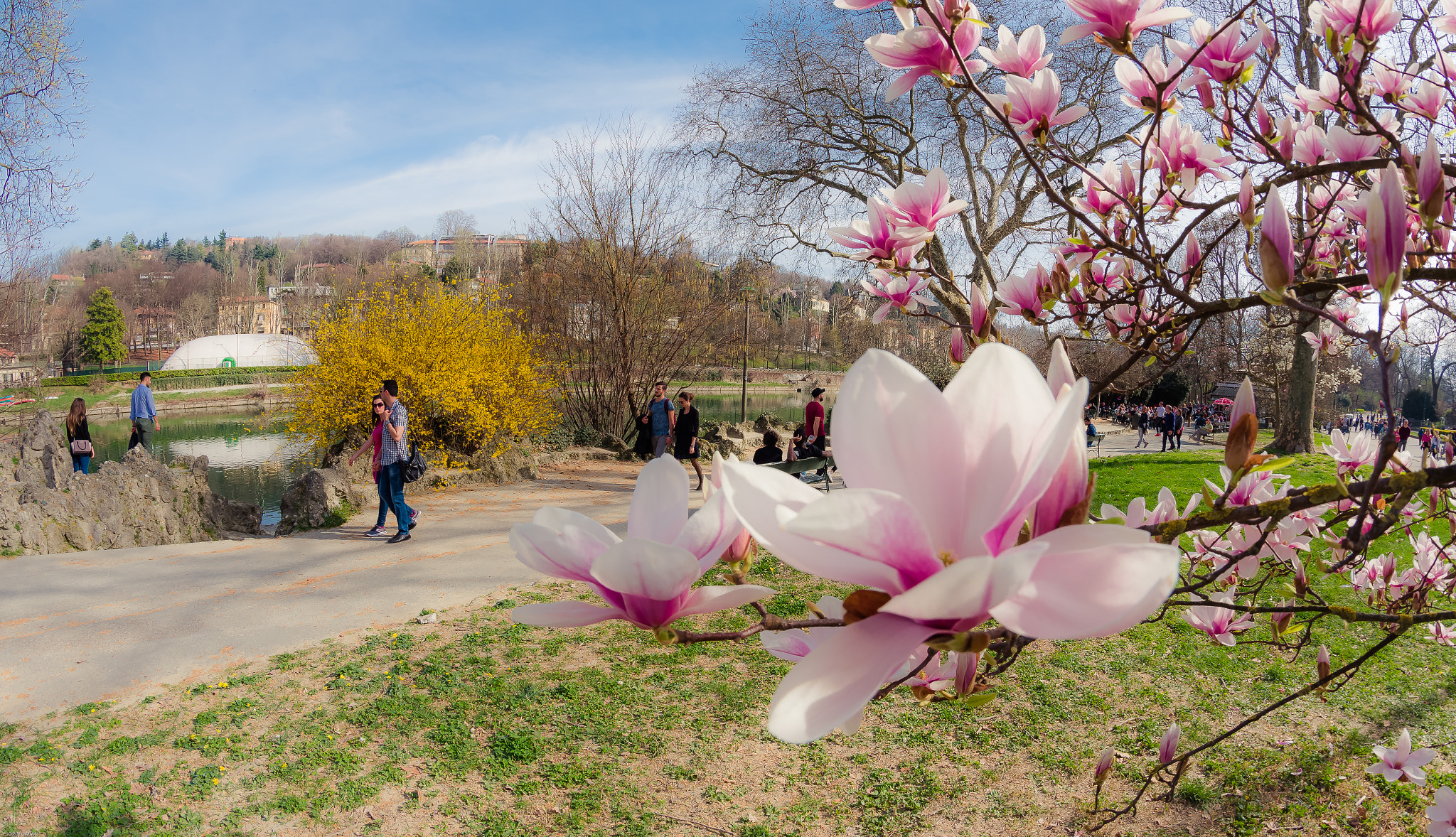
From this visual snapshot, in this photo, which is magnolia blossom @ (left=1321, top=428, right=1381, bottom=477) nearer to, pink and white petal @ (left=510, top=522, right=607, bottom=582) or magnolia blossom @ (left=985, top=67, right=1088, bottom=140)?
magnolia blossom @ (left=985, top=67, right=1088, bottom=140)

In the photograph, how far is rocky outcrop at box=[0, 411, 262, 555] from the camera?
5799mm

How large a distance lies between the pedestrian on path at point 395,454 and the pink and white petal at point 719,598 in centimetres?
642

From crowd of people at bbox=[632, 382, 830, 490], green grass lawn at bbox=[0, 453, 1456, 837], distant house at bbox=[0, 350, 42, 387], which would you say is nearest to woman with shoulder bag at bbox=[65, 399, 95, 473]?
crowd of people at bbox=[632, 382, 830, 490]

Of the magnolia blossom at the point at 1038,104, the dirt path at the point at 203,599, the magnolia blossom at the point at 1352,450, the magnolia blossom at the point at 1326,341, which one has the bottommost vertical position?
the dirt path at the point at 203,599

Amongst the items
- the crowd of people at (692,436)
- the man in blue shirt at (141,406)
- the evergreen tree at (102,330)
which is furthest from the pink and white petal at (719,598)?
the evergreen tree at (102,330)

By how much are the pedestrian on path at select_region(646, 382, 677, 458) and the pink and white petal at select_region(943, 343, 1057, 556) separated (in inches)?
356

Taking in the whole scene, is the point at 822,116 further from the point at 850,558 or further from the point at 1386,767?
the point at 850,558

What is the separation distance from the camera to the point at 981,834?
272 cm

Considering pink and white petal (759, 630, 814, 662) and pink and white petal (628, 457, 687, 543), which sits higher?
pink and white petal (628, 457, 687, 543)

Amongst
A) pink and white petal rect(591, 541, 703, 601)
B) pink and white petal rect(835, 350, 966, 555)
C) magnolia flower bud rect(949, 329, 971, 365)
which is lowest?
pink and white petal rect(591, 541, 703, 601)

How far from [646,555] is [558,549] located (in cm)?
7

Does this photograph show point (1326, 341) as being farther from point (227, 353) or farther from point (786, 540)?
point (227, 353)

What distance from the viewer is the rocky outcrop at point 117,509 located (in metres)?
5.80

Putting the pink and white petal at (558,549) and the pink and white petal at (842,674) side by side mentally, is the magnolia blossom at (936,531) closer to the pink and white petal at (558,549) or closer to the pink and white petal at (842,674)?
the pink and white petal at (842,674)
